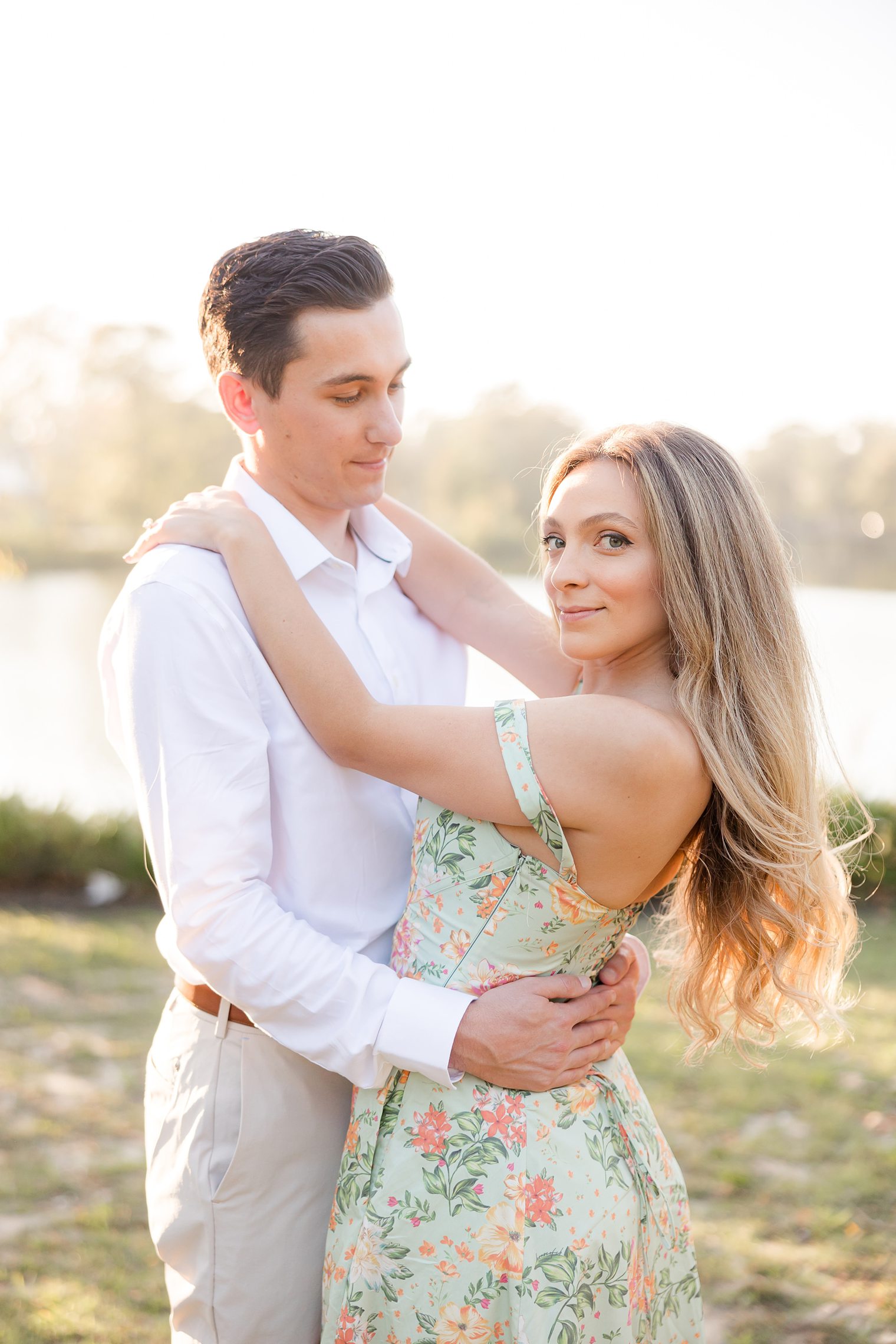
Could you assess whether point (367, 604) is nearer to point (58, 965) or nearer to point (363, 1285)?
point (363, 1285)

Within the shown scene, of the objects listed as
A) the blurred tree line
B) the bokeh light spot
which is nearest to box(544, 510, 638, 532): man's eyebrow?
the blurred tree line

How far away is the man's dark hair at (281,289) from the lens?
1.78 meters

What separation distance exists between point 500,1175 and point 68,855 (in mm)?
5332

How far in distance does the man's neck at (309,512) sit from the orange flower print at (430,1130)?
0.93m

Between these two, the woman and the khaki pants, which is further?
the khaki pants

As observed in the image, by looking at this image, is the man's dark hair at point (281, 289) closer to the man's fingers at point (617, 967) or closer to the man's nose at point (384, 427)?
the man's nose at point (384, 427)

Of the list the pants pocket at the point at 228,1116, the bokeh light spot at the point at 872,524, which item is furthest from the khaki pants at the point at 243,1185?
the bokeh light spot at the point at 872,524

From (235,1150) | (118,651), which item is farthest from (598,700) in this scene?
(235,1150)

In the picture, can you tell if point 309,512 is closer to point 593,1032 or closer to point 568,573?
point 568,573

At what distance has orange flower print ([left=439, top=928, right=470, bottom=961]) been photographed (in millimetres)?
1656

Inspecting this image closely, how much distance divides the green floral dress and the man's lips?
173 millimetres

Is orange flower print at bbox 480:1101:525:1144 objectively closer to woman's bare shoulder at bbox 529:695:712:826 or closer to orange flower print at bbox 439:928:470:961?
orange flower print at bbox 439:928:470:961

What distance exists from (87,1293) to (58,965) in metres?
2.49

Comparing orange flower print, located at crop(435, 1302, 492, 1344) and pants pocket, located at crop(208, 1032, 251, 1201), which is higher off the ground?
pants pocket, located at crop(208, 1032, 251, 1201)
